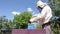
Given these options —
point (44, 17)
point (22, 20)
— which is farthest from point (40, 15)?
point (22, 20)

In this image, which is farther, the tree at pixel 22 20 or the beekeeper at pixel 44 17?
the tree at pixel 22 20

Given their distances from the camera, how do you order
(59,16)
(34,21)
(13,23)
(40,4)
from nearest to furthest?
(34,21), (40,4), (59,16), (13,23)

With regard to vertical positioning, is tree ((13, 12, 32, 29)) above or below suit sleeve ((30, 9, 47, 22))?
above

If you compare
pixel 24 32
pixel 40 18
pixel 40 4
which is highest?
pixel 40 4

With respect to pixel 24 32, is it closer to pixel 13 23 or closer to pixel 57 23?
pixel 57 23

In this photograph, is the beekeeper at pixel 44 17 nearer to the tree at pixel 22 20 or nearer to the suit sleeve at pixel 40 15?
the suit sleeve at pixel 40 15

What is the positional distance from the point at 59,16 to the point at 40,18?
45.1 feet

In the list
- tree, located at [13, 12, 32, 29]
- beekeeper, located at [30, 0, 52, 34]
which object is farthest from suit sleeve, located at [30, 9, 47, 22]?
tree, located at [13, 12, 32, 29]

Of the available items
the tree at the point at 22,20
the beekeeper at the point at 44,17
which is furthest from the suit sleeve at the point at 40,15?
the tree at the point at 22,20

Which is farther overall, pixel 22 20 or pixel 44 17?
pixel 22 20

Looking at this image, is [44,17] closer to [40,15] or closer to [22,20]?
[40,15]

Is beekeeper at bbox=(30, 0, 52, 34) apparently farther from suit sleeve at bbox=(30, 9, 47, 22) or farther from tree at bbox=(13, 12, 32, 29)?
tree at bbox=(13, 12, 32, 29)

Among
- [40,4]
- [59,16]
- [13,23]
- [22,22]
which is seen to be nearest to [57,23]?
[59,16]

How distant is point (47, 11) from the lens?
2.67m
